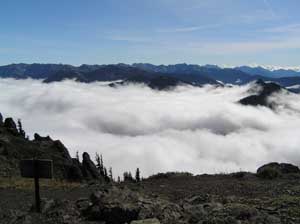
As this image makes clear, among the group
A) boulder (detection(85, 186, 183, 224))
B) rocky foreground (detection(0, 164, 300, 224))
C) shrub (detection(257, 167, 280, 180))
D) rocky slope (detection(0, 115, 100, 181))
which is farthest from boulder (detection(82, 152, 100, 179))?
boulder (detection(85, 186, 183, 224))

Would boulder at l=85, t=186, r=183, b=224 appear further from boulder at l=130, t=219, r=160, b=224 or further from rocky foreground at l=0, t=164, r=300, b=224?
boulder at l=130, t=219, r=160, b=224

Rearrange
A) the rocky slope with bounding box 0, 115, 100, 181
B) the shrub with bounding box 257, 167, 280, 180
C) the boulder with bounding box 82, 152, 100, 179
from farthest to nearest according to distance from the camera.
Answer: the boulder with bounding box 82, 152, 100, 179 < the rocky slope with bounding box 0, 115, 100, 181 < the shrub with bounding box 257, 167, 280, 180

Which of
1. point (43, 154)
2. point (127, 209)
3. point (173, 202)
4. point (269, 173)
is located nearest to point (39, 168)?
point (127, 209)

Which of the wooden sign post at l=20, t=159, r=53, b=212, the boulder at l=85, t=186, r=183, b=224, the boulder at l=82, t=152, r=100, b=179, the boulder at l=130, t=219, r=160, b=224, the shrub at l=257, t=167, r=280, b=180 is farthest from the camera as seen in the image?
the boulder at l=82, t=152, r=100, b=179

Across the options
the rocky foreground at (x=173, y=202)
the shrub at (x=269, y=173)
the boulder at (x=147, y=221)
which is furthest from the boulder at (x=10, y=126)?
the boulder at (x=147, y=221)

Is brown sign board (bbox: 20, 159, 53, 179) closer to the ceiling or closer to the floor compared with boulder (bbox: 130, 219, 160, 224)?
closer to the ceiling

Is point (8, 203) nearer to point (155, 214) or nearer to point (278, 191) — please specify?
point (155, 214)

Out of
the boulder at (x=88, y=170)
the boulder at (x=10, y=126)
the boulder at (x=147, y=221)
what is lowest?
the boulder at (x=147, y=221)

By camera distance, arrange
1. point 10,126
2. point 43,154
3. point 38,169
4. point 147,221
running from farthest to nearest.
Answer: point 10,126
point 43,154
point 38,169
point 147,221

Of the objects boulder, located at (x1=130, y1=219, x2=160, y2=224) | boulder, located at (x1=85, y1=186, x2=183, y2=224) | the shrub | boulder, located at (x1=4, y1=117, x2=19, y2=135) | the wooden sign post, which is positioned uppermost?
boulder, located at (x1=4, y1=117, x2=19, y2=135)

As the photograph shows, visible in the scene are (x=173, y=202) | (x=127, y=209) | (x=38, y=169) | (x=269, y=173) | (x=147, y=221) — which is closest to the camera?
(x=147, y=221)

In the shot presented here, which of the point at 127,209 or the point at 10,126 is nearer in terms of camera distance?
the point at 127,209

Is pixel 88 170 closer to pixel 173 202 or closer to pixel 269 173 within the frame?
pixel 269 173

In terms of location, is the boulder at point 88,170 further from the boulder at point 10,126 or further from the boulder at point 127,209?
the boulder at point 127,209
